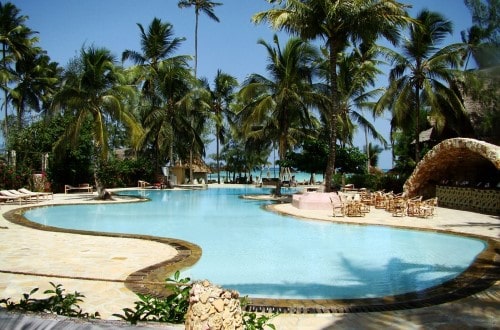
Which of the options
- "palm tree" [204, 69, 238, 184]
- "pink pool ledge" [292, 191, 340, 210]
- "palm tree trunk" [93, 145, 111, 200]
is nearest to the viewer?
"pink pool ledge" [292, 191, 340, 210]

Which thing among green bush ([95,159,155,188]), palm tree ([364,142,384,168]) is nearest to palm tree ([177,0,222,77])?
green bush ([95,159,155,188])

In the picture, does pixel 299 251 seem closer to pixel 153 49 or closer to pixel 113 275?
pixel 113 275

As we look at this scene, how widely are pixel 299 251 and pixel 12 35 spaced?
31.3m

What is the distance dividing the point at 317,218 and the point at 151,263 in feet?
26.1

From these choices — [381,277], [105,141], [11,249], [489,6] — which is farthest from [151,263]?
[105,141]

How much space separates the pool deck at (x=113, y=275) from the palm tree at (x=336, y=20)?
9.07 m

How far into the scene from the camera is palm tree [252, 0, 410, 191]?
666 inches

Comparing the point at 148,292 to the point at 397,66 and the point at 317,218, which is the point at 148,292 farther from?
the point at 397,66

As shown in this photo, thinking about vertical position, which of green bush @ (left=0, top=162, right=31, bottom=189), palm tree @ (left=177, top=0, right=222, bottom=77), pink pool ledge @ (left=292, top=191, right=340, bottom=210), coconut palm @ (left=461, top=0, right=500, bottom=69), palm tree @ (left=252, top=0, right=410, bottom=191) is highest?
palm tree @ (left=177, top=0, right=222, bottom=77)

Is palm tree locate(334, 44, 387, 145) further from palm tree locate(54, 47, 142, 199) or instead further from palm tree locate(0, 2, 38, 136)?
palm tree locate(0, 2, 38, 136)

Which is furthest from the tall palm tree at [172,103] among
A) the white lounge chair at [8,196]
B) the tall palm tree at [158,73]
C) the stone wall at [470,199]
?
the stone wall at [470,199]

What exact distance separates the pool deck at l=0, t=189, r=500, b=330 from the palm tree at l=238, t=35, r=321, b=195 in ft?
37.2

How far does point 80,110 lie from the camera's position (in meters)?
19.8

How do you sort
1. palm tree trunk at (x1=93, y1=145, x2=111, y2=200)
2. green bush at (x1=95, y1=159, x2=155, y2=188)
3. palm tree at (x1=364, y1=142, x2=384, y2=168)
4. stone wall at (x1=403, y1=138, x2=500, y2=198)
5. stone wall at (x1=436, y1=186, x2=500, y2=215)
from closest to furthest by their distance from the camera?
stone wall at (x1=403, y1=138, x2=500, y2=198) → stone wall at (x1=436, y1=186, x2=500, y2=215) → palm tree trunk at (x1=93, y1=145, x2=111, y2=200) → green bush at (x1=95, y1=159, x2=155, y2=188) → palm tree at (x1=364, y1=142, x2=384, y2=168)
